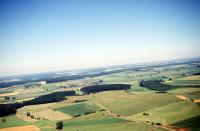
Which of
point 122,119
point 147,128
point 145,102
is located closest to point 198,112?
point 147,128

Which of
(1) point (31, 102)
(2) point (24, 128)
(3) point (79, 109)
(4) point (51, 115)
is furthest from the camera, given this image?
(1) point (31, 102)

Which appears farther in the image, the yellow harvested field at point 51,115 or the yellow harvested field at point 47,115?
the yellow harvested field at point 47,115

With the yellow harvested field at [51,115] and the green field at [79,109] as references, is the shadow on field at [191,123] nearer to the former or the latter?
the green field at [79,109]

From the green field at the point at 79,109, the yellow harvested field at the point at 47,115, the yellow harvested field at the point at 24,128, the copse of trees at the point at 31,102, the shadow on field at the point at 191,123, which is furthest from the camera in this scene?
the copse of trees at the point at 31,102

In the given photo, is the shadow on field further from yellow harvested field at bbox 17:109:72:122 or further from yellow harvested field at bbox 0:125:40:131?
yellow harvested field at bbox 0:125:40:131

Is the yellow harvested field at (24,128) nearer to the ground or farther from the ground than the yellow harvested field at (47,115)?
farther from the ground

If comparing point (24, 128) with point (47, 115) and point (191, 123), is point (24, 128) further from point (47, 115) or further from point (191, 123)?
point (191, 123)

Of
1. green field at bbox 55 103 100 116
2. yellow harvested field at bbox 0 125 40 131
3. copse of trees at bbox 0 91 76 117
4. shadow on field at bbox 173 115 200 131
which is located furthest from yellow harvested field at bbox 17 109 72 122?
shadow on field at bbox 173 115 200 131

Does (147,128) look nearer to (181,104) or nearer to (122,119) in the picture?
(122,119)

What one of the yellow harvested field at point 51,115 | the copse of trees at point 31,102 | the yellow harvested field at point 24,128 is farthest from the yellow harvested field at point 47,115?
the yellow harvested field at point 24,128

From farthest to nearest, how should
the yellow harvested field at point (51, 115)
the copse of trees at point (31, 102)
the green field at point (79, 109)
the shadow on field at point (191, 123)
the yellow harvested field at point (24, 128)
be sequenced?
the copse of trees at point (31, 102) → the green field at point (79, 109) → the yellow harvested field at point (51, 115) → the yellow harvested field at point (24, 128) → the shadow on field at point (191, 123)

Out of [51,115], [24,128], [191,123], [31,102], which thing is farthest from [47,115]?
[191,123]
